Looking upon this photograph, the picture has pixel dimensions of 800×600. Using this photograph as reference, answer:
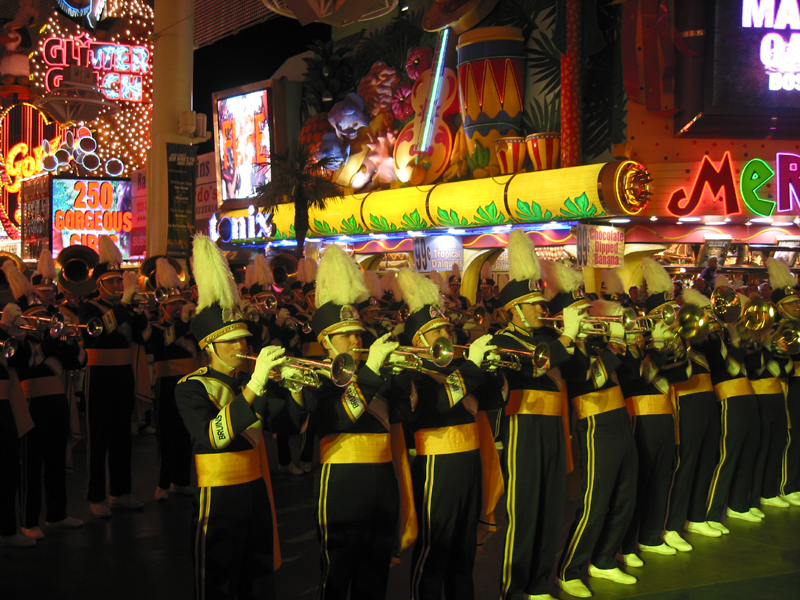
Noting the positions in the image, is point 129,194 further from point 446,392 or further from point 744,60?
point 446,392

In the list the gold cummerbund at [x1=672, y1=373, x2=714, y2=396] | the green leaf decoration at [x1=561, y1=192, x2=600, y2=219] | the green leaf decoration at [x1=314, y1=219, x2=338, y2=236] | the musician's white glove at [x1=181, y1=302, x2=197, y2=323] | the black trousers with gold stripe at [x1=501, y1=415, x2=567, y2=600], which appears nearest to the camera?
the black trousers with gold stripe at [x1=501, y1=415, x2=567, y2=600]

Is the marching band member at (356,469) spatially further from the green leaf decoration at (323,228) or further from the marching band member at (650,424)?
the green leaf decoration at (323,228)

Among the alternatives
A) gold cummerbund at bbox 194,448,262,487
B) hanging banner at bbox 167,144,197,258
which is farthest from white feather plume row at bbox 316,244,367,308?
hanging banner at bbox 167,144,197,258

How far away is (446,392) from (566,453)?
112cm

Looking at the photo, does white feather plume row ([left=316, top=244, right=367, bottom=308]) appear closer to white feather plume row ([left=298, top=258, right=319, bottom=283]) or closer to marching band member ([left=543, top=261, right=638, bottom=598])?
marching band member ([left=543, top=261, right=638, bottom=598])

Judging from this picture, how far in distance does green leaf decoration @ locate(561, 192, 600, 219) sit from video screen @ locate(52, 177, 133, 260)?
42.8ft

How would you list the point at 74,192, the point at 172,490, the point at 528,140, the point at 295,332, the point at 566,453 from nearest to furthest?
the point at 566,453
the point at 172,490
the point at 295,332
the point at 528,140
the point at 74,192

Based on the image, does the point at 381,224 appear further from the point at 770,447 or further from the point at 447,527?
the point at 447,527

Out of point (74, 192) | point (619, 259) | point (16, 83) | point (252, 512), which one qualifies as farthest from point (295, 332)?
point (16, 83)

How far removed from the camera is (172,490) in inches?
281

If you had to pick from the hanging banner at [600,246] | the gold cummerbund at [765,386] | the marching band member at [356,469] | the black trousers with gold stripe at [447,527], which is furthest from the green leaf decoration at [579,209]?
the marching band member at [356,469]

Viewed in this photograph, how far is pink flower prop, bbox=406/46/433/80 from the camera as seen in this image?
51.5 feet

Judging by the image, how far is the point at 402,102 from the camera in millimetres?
16500

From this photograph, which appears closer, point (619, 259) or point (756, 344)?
point (756, 344)
